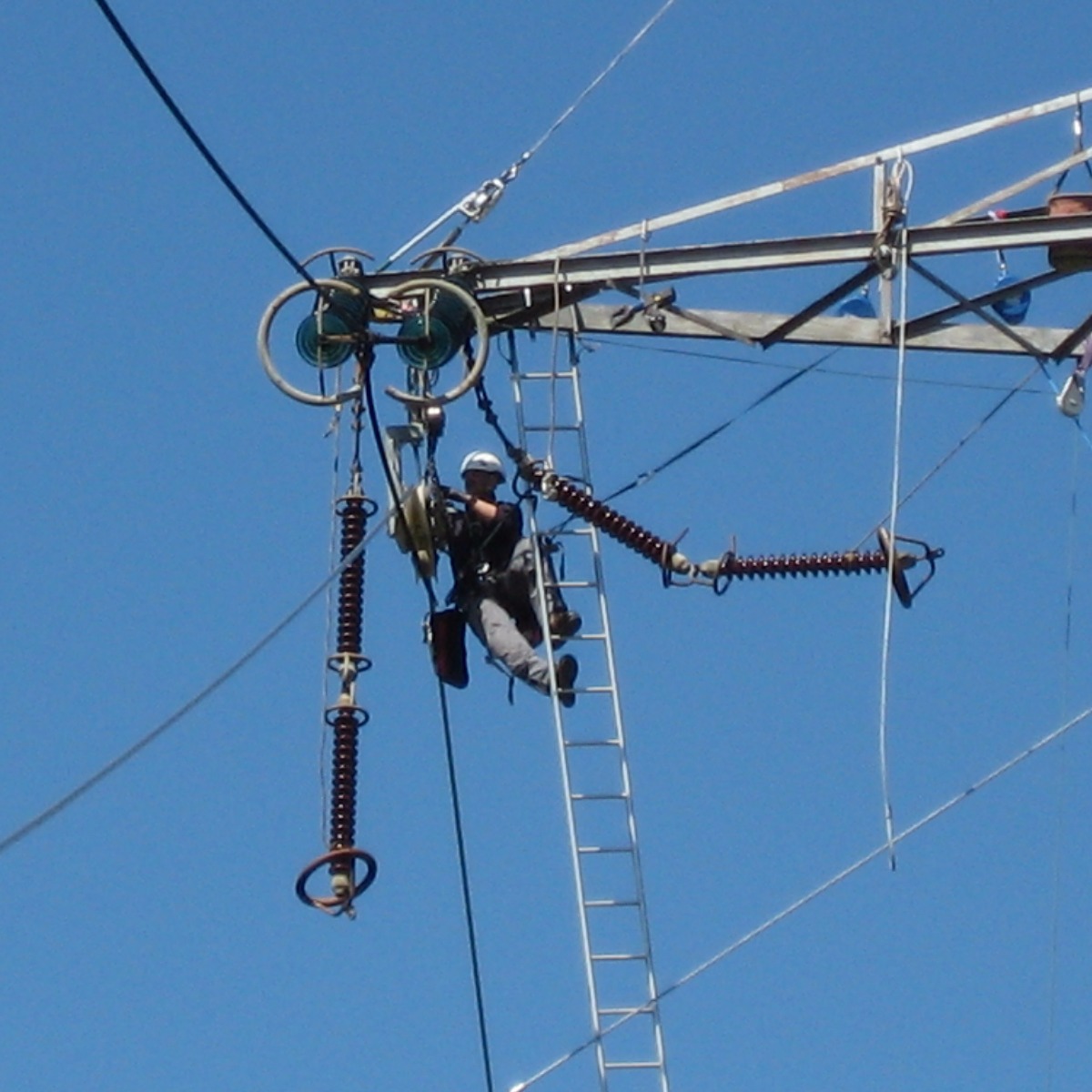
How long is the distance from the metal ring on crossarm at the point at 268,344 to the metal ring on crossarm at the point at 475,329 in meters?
0.30

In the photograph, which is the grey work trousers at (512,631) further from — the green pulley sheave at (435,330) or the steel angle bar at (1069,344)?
the steel angle bar at (1069,344)

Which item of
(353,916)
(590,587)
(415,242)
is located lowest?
(353,916)

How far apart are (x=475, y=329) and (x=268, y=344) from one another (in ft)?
3.78

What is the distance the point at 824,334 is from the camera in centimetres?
1794

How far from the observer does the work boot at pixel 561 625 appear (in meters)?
18.2

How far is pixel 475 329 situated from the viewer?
1791 centimetres

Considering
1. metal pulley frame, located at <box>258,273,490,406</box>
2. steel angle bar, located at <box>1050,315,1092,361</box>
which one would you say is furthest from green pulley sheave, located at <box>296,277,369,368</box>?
steel angle bar, located at <box>1050,315,1092,361</box>

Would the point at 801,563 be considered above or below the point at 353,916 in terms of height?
above

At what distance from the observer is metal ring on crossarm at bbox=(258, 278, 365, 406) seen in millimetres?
17297

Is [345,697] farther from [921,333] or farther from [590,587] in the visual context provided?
[921,333]

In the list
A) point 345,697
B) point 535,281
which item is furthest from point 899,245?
point 345,697

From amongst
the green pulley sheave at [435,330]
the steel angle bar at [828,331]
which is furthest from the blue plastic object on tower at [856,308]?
the green pulley sheave at [435,330]

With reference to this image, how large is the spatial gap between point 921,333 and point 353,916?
422 cm

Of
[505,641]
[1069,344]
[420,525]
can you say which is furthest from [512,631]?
[1069,344]
